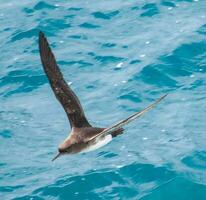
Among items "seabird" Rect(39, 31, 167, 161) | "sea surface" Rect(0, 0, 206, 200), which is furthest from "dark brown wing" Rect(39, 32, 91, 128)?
"sea surface" Rect(0, 0, 206, 200)

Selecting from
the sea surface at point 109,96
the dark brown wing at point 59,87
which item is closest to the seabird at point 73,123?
the dark brown wing at point 59,87

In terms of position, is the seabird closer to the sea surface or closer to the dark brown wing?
the dark brown wing

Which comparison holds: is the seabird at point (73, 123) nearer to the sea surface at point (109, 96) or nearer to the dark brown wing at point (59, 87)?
the dark brown wing at point (59, 87)

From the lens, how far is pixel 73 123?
953 cm

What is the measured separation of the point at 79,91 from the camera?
14.8 meters

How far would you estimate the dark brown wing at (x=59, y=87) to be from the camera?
381 inches

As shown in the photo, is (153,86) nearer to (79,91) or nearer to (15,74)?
(79,91)

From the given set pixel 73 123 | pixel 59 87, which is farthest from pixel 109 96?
pixel 73 123

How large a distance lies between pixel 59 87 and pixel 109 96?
4.52 m

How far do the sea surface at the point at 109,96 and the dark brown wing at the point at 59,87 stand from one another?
7.10 feet

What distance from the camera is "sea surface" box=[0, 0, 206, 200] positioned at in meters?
11.7

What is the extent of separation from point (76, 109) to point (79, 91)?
16.5ft

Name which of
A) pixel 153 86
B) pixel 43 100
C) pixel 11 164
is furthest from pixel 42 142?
pixel 153 86

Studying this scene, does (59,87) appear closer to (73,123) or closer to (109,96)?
(73,123)
